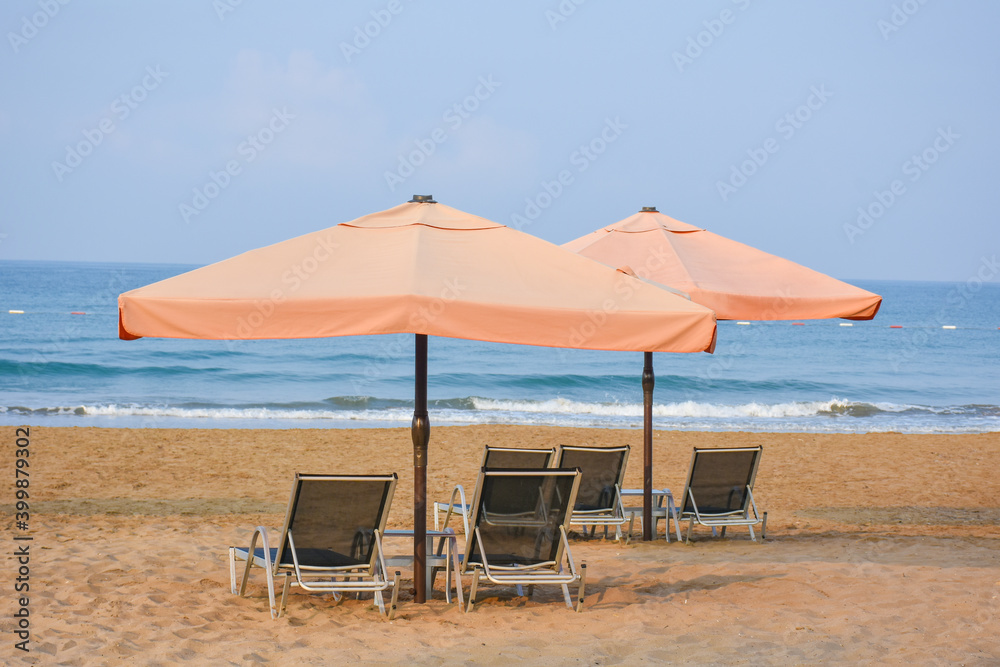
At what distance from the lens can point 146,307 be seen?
11.9 ft

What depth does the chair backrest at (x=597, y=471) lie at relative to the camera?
673 cm

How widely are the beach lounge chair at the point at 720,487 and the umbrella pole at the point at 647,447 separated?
0.89 ft

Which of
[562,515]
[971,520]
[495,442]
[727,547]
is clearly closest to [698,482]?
[727,547]

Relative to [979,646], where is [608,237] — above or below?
above

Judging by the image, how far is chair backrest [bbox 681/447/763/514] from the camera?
22.1 feet

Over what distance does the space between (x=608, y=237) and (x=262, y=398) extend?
56.2ft

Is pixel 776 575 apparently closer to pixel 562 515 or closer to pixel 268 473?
pixel 562 515

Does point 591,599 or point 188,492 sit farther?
point 188,492

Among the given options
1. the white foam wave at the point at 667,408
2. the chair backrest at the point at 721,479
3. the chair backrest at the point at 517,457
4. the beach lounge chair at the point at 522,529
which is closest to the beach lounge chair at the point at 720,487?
the chair backrest at the point at 721,479

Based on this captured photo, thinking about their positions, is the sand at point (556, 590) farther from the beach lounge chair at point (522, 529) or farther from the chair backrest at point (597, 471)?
the chair backrest at point (597, 471)

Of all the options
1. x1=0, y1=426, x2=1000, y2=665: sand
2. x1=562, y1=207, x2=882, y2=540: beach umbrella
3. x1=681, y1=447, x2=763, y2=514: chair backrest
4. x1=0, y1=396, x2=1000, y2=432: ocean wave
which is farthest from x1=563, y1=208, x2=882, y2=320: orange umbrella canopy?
x1=0, y1=396, x2=1000, y2=432: ocean wave

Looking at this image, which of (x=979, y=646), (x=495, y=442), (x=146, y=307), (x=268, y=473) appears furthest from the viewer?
(x=495, y=442)

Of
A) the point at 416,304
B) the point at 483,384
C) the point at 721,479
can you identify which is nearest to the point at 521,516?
the point at 416,304

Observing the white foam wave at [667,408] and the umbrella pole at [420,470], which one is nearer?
the umbrella pole at [420,470]
